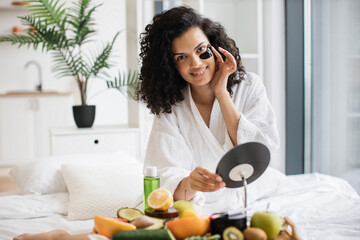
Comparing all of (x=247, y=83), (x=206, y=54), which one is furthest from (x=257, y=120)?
(x=206, y=54)

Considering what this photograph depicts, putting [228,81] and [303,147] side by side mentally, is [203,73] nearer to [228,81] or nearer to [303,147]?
[228,81]

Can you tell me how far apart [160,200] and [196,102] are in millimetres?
753

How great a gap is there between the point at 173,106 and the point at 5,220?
2.75ft

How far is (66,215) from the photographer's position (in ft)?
5.92

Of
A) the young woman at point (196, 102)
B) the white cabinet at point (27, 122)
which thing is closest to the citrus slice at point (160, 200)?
the young woman at point (196, 102)

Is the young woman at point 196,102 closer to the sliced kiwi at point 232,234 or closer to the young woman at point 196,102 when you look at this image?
the young woman at point 196,102

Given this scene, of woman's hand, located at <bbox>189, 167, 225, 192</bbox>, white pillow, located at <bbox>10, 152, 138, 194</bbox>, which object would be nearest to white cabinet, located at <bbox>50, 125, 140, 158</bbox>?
white pillow, located at <bbox>10, 152, 138, 194</bbox>

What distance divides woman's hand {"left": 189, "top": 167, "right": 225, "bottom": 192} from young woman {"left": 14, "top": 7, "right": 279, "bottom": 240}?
0.85 ft

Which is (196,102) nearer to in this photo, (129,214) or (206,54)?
(206,54)

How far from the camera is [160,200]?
3.33ft

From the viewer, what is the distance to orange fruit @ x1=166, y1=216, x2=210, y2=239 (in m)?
0.86

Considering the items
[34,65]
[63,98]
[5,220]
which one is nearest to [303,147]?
[5,220]

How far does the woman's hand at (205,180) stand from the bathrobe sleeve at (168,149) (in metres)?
0.34

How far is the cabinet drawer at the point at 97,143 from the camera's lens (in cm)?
268
